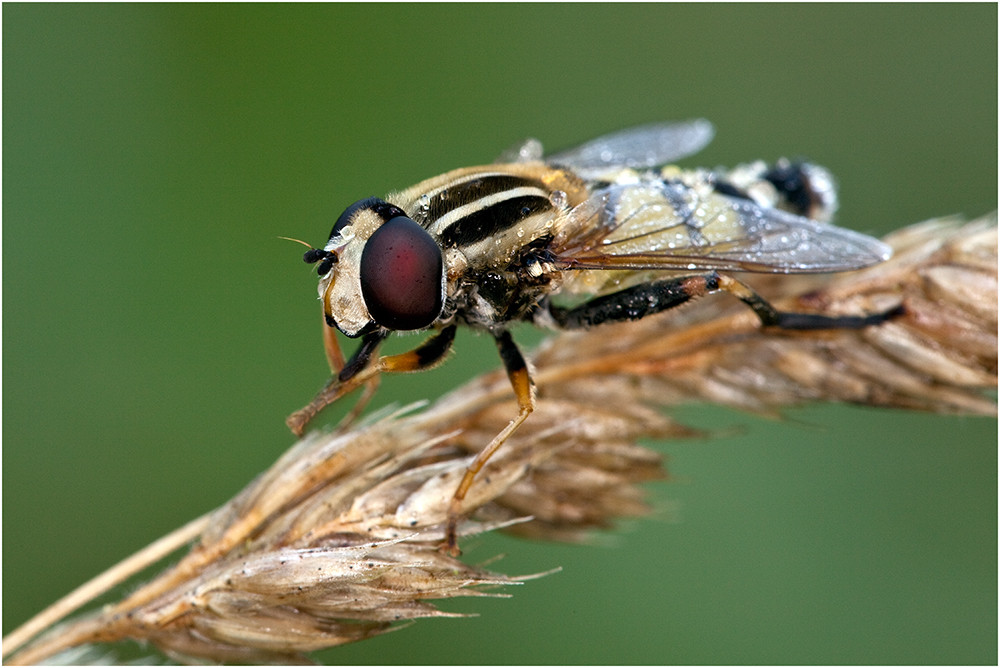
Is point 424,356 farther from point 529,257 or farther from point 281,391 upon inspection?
point 281,391

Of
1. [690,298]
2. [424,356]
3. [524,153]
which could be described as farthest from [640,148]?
[424,356]

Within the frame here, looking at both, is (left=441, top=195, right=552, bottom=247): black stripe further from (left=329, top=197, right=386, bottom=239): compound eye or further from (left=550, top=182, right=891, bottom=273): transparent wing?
(left=329, top=197, right=386, bottom=239): compound eye

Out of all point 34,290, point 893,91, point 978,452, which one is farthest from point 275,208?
point 893,91

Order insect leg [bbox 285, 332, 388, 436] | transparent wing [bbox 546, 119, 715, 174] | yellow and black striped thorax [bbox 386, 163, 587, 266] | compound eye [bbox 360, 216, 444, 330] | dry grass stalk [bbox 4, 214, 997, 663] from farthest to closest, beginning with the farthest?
transparent wing [bbox 546, 119, 715, 174] → yellow and black striped thorax [bbox 386, 163, 587, 266] → insect leg [bbox 285, 332, 388, 436] → compound eye [bbox 360, 216, 444, 330] → dry grass stalk [bbox 4, 214, 997, 663]

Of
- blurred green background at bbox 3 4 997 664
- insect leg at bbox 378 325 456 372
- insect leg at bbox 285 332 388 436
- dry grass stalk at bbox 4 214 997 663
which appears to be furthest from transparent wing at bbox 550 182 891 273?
blurred green background at bbox 3 4 997 664

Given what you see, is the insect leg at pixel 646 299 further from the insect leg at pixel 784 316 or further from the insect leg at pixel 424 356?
the insect leg at pixel 424 356

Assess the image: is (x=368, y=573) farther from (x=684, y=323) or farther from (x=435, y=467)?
(x=684, y=323)

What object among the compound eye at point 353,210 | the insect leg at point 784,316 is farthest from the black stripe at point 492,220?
the insect leg at point 784,316
